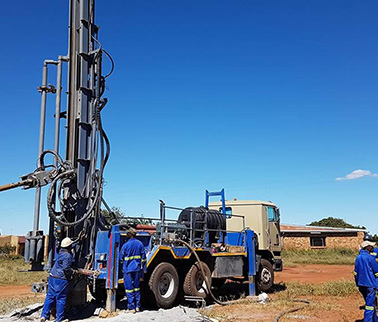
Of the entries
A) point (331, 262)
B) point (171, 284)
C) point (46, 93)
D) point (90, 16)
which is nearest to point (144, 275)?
point (171, 284)

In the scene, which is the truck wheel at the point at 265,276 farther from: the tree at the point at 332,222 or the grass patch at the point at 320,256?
the tree at the point at 332,222

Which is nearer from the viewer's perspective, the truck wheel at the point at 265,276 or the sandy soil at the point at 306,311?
the sandy soil at the point at 306,311

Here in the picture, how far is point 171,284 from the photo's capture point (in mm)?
10852

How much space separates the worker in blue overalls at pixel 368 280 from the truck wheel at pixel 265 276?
5.96m

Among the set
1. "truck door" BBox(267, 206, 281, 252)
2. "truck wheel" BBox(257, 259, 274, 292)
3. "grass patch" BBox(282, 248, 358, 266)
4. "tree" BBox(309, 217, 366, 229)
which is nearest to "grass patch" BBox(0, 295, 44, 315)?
"truck wheel" BBox(257, 259, 274, 292)

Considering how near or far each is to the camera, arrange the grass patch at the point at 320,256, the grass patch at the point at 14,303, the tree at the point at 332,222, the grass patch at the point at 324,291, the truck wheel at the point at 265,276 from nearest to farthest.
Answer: the grass patch at the point at 14,303 → the grass patch at the point at 324,291 → the truck wheel at the point at 265,276 → the grass patch at the point at 320,256 → the tree at the point at 332,222

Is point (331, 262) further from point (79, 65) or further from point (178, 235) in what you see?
point (79, 65)

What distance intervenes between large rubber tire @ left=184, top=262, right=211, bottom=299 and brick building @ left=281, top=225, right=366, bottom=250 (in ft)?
87.3

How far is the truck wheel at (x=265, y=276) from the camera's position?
1421cm

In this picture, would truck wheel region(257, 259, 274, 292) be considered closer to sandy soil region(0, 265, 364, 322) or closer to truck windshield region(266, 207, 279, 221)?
sandy soil region(0, 265, 364, 322)

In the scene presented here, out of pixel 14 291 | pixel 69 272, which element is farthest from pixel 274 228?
pixel 14 291

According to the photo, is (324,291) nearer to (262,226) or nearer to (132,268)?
(262,226)

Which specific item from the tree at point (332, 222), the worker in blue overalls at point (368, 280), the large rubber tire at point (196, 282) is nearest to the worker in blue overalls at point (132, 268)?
the large rubber tire at point (196, 282)

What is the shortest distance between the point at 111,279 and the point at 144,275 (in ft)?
3.47
